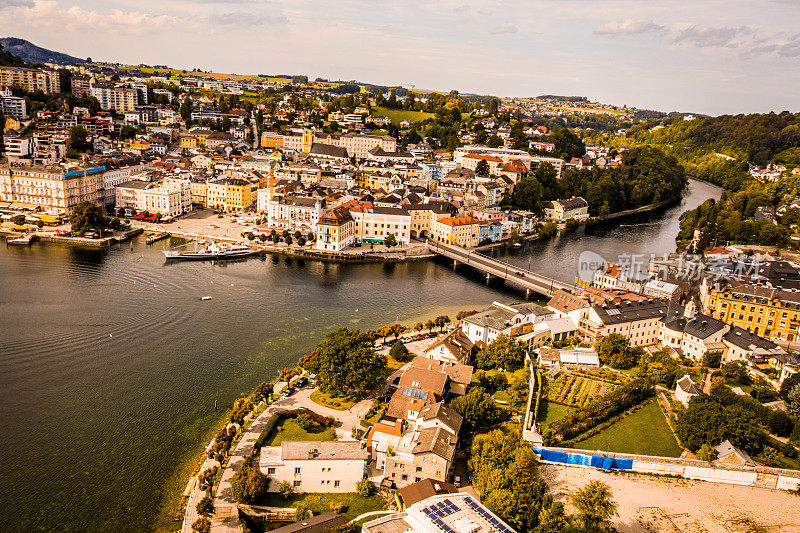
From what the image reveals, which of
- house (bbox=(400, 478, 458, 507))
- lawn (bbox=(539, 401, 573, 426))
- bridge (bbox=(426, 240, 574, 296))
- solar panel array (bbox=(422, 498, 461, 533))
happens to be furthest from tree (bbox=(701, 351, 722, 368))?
solar panel array (bbox=(422, 498, 461, 533))

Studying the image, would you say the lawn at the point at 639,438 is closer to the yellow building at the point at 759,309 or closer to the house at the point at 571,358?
the house at the point at 571,358

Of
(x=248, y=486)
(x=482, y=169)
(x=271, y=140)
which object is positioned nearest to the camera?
(x=248, y=486)

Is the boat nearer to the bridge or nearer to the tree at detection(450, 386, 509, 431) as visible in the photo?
the bridge

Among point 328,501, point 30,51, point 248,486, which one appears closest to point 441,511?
point 328,501

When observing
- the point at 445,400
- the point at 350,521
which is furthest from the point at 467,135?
the point at 350,521

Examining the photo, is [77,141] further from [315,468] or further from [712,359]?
[712,359]

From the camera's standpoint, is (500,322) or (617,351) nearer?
(617,351)
